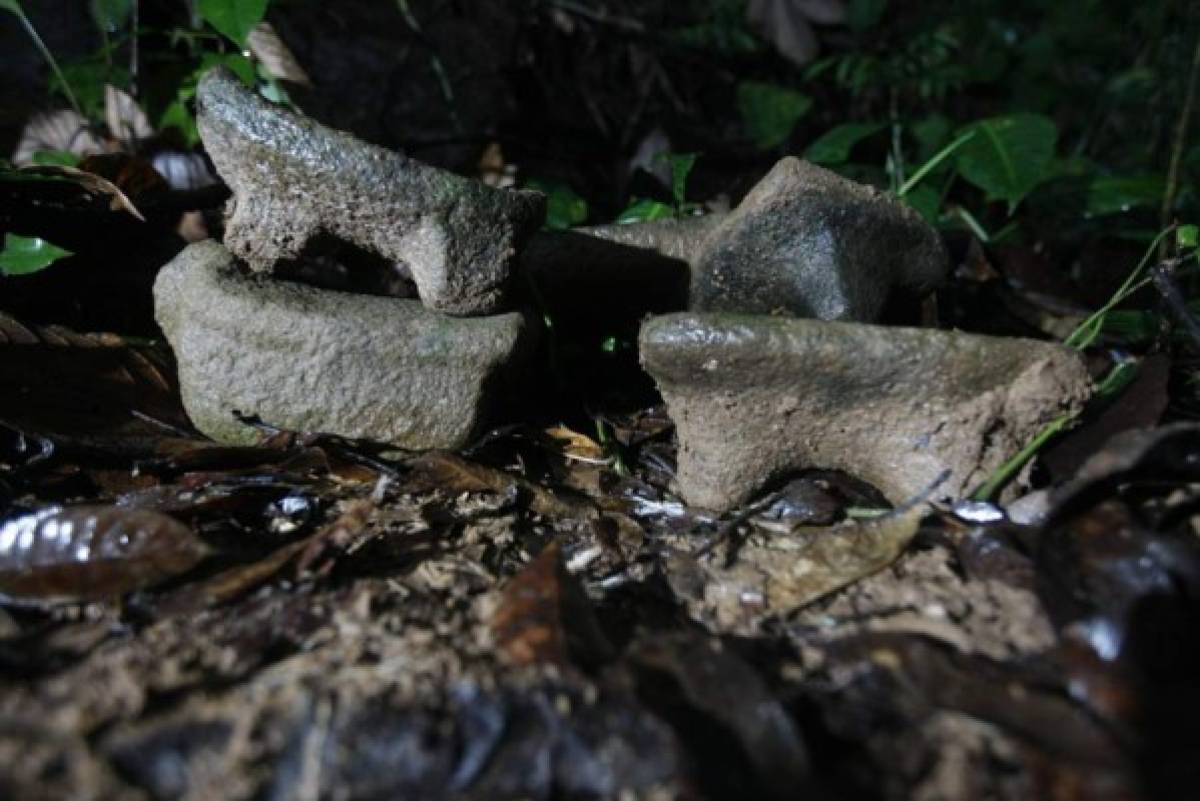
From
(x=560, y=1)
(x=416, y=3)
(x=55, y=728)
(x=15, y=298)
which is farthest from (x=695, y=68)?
(x=55, y=728)

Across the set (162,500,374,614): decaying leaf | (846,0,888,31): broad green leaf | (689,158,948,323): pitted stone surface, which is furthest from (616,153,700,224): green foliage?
(846,0,888,31): broad green leaf

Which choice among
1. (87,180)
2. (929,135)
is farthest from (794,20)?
(87,180)

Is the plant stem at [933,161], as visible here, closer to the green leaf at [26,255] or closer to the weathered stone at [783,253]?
the weathered stone at [783,253]

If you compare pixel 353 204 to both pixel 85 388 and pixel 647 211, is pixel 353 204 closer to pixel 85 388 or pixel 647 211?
pixel 85 388

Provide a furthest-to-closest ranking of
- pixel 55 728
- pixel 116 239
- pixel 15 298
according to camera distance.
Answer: pixel 116 239 → pixel 15 298 → pixel 55 728

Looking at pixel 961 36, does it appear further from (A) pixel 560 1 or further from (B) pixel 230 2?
(B) pixel 230 2

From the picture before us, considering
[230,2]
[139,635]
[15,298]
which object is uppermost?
[230,2]

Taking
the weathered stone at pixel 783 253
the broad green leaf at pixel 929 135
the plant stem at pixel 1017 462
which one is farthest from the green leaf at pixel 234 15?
the broad green leaf at pixel 929 135
